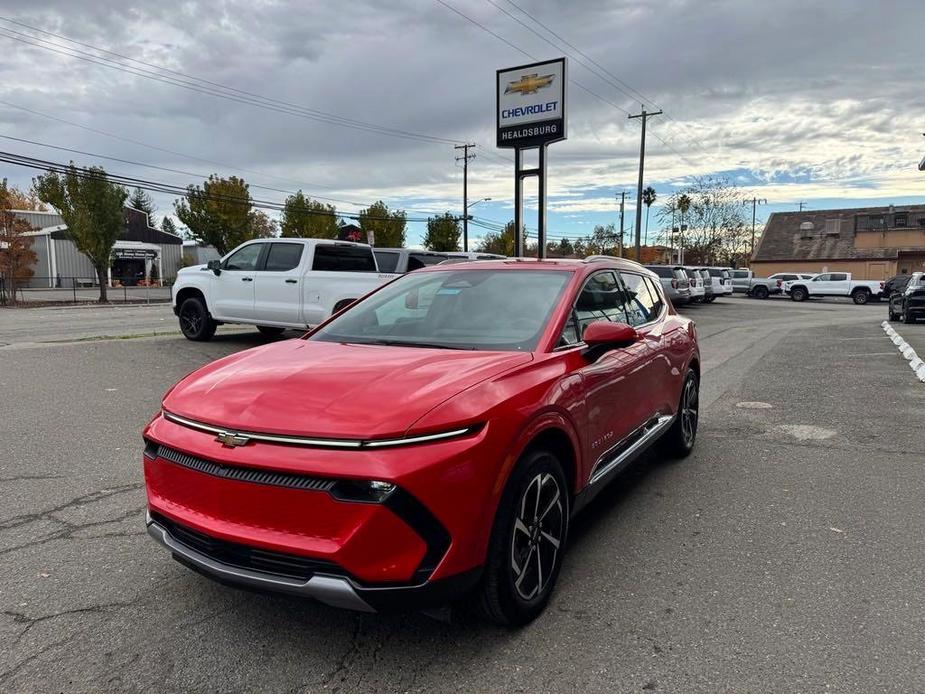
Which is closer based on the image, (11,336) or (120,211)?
(11,336)

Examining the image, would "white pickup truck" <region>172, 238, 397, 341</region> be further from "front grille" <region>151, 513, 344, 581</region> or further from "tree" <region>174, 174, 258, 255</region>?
"tree" <region>174, 174, 258, 255</region>

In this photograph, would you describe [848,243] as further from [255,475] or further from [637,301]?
[255,475]

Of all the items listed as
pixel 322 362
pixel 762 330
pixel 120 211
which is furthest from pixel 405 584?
pixel 120 211

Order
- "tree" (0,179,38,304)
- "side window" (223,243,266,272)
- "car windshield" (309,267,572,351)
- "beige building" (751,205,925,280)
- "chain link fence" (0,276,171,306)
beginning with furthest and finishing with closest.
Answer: "beige building" (751,205,925,280) < "chain link fence" (0,276,171,306) < "tree" (0,179,38,304) < "side window" (223,243,266,272) < "car windshield" (309,267,572,351)

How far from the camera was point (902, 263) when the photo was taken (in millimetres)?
54594

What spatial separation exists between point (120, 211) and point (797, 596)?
35.1 metres

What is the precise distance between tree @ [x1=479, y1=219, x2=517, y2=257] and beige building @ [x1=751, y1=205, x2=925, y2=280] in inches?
933

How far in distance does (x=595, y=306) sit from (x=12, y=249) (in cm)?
3151

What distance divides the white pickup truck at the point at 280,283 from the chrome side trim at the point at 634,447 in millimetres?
6933

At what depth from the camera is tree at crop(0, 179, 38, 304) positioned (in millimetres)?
27938

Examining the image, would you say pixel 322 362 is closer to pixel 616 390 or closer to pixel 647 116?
pixel 616 390

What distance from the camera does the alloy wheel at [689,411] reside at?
5566mm

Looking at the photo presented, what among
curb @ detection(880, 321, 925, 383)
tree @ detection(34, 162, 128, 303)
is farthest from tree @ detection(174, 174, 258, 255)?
curb @ detection(880, 321, 925, 383)

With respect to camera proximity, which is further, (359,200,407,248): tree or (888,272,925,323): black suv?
(359,200,407,248): tree
